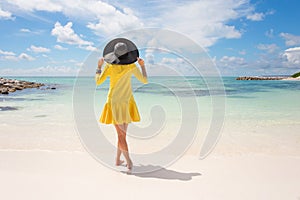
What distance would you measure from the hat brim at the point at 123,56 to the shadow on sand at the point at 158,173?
154cm

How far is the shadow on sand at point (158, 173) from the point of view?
343cm

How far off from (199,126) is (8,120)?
5860 mm

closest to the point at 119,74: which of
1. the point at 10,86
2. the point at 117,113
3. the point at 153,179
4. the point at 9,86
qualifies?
the point at 117,113

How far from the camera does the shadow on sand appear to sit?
3.43 meters

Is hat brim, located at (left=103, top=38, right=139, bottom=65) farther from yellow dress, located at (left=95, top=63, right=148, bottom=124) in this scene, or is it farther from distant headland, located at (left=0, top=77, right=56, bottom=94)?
distant headland, located at (left=0, top=77, right=56, bottom=94)

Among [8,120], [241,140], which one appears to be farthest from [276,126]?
[8,120]

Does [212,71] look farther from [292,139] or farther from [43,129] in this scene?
[43,129]

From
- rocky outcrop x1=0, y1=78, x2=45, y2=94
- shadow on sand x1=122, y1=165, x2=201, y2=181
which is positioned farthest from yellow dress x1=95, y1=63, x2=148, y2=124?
rocky outcrop x1=0, y1=78, x2=45, y2=94

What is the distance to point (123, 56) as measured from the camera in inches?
133

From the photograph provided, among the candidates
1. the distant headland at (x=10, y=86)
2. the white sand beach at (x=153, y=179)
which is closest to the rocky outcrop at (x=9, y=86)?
the distant headland at (x=10, y=86)

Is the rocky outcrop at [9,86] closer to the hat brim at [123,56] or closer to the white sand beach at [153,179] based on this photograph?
the white sand beach at [153,179]

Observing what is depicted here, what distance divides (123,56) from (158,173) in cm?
169

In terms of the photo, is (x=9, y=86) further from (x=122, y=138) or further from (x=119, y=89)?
(x=119, y=89)

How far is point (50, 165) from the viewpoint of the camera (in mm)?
3783
